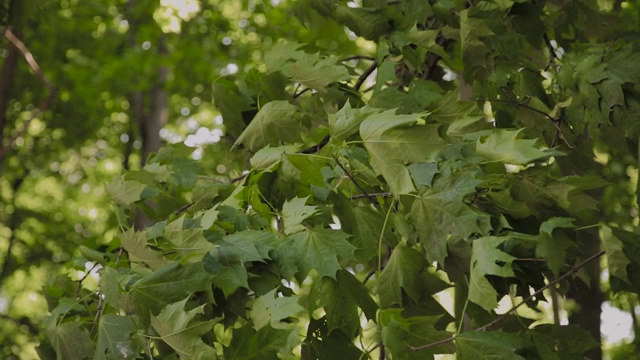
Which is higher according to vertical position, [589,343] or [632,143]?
[632,143]

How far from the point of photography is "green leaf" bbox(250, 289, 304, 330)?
159 cm

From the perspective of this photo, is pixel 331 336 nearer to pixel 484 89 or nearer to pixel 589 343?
pixel 589 343

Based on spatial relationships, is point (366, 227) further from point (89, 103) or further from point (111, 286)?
point (89, 103)

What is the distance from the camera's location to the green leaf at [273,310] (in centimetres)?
159

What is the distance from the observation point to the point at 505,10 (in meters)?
2.27

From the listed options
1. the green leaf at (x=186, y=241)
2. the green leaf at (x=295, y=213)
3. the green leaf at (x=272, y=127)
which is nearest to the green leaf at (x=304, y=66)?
the green leaf at (x=272, y=127)

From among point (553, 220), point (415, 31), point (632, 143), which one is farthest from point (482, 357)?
point (415, 31)

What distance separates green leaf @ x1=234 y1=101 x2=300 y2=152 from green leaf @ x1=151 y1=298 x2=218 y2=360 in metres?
0.70

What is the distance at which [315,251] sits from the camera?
1.70 metres

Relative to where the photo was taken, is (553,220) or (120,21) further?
(120,21)

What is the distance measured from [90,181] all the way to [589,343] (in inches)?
490

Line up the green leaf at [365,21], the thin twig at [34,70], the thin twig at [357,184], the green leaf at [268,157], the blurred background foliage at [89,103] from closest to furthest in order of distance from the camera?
the thin twig at [34,70] → the thin twig at [357,184] → the green leaf at [268,157] → the green leaf at [365,21] → the blurred background foliage at [89,103]

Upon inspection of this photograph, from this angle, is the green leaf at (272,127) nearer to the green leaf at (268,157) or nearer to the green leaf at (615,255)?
the green leaf at (268,157)

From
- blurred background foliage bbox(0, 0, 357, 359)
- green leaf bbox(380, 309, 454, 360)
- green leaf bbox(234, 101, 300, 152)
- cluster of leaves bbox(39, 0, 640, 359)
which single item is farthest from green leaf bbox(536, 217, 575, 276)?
blurred background foliage bbox(0, 0, 357, 359)
